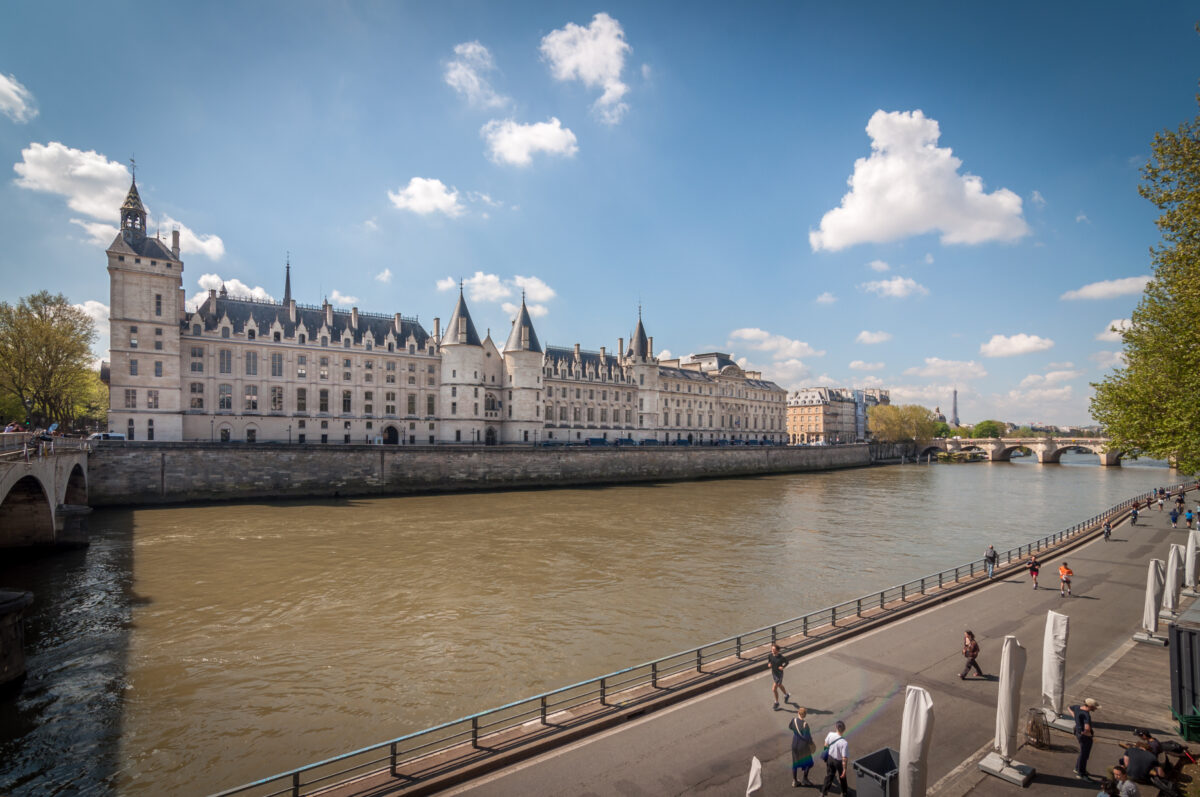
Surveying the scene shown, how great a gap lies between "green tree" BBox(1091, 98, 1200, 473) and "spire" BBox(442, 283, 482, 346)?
5564cm

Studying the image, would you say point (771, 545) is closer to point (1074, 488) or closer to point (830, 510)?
point (830, 510)

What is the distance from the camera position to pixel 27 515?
25.6m

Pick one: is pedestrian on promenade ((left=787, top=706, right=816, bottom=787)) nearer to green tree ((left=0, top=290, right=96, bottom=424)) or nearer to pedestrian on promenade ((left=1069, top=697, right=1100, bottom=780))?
pedestrian on promenade ((left=1069, top=697, right=1100, bottom=780))

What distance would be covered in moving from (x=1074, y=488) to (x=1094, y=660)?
65055 millimetres

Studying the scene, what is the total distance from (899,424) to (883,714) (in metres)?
129

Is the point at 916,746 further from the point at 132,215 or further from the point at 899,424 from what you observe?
the point at 899,424

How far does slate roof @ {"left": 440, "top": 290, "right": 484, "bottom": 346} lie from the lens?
214 ft

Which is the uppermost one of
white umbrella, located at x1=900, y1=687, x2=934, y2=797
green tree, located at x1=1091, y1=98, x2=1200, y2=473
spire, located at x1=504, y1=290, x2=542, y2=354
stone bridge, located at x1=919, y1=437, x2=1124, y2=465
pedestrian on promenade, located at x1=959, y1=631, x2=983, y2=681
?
spire, located at x1=504, y1=290, x2=542, y2=354

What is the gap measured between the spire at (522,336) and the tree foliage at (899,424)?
87.7m

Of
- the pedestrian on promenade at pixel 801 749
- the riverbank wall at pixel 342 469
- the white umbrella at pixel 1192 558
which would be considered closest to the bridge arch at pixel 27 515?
the riverbank wall at pixel 342 469

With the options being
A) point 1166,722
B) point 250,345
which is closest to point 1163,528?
point 1166,722

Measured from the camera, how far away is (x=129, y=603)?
19641mm

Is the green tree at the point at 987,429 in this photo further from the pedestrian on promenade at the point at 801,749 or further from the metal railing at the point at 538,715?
the pedestrian on promenade at the point at 801,749

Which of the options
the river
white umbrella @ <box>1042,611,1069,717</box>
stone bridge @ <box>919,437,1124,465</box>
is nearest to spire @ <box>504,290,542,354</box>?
the river
